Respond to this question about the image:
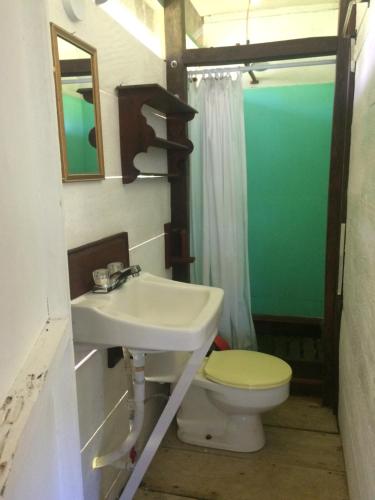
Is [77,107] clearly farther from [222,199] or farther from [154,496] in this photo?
[154,496]

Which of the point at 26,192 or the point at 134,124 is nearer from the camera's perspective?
the point at 26,192

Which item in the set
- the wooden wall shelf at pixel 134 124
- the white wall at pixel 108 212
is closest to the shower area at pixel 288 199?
the white wall at pixel 108 212

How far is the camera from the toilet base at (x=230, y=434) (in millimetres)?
2057

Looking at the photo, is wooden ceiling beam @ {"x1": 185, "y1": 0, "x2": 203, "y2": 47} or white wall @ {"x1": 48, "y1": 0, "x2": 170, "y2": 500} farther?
wooden ceiling beam @ {"x1": 185, "y1": 0, "x2": 203, "y2": 47}

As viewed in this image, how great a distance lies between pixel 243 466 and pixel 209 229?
1.27 meters

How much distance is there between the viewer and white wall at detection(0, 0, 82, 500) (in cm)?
61

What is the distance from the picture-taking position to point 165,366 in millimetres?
1834

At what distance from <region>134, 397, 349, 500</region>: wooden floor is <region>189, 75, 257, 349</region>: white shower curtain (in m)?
0.62

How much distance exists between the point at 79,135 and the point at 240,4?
188 cm

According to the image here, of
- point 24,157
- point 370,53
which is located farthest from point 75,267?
point 370,53

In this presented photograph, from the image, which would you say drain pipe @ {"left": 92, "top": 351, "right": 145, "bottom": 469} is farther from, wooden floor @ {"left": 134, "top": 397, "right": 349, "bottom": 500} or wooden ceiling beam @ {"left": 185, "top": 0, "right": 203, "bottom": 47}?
wooden ceiling beam @ {"left": 185, "top": 0, "right": 203, "bottom": 47}

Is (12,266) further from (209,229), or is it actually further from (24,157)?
(209,229)

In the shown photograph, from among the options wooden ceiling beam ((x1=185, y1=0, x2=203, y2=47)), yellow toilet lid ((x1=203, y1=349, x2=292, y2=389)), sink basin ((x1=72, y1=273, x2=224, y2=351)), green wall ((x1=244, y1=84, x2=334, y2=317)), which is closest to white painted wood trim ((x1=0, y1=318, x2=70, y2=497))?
sink basin ((x1=72, y1=273, x2=224, y2=351))

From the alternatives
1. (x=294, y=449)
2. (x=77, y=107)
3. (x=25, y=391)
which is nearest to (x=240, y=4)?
(x=77, y=107)
